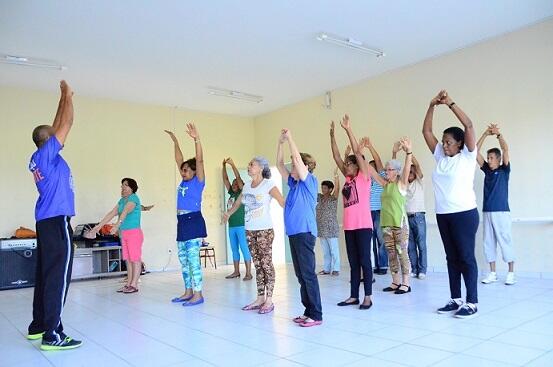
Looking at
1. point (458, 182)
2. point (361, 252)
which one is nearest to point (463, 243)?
point (458, 182)

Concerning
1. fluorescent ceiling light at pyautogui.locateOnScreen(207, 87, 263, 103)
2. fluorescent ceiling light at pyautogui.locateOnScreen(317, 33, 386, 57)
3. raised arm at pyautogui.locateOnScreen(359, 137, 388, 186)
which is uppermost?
fluorescent ceiling light at pyautogui.locateOnScreen(317, 33, 386, 57)

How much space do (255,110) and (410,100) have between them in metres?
3.45

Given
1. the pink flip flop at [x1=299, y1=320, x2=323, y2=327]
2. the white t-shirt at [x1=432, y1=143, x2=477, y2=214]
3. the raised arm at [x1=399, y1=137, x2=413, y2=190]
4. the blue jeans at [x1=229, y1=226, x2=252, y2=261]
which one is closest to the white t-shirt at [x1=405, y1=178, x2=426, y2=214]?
the raised arm at [x1=399, y1=137, x2=413, y2=190]

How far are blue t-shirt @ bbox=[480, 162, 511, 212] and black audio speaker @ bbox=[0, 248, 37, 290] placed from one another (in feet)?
19.8

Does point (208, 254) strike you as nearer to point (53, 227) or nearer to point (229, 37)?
point (229, 37)

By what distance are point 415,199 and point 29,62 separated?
5.26 metres

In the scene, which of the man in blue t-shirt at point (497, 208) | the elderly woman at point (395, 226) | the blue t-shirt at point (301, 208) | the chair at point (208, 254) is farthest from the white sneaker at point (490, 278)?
the chair at point (208, 254)

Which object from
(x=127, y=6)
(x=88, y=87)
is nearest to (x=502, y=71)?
(x=127, y=6)

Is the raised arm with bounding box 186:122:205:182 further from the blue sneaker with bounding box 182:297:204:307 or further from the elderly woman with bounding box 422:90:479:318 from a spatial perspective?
the elderly woman with bounding box 422:90:479:318

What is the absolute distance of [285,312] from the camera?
3789mm

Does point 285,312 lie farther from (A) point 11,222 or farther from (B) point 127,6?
(A) point 11,222

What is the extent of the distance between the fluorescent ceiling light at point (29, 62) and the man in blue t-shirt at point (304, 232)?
417 centimetres

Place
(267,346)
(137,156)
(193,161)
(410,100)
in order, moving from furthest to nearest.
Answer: (137,156) < (410,100) < (193,161) < (267,346)

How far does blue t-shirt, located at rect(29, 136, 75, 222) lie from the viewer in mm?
2955
